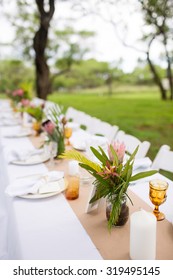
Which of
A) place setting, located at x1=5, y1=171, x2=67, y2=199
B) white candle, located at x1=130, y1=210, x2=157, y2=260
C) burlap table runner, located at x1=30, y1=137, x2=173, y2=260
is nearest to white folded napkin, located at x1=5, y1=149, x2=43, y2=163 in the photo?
place setting, located at x1=5, y1=171, x2=67, y2=199

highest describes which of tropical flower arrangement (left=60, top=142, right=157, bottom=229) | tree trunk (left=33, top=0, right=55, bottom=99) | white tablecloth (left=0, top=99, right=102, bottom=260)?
tree trunk (left=33, top=0, right=55, bottom=99)

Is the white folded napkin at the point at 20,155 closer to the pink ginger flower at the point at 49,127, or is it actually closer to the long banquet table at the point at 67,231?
the pink ginger flower at the point at 49,127

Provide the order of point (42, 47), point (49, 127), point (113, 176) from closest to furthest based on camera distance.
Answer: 1. point (113, 176)
2. point (49, 127)
3. point (42, 47)

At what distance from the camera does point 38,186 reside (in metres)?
1.39

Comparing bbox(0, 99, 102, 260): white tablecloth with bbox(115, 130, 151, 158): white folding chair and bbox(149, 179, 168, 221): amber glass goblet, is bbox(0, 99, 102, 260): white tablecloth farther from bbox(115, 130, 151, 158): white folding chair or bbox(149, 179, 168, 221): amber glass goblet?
bbox(115, 130, 151, 158): white folding chair

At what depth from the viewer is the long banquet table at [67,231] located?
97 cm

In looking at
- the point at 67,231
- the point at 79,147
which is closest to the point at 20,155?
the point at 79,147

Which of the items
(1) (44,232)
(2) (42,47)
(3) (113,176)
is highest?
(2) (42,47)

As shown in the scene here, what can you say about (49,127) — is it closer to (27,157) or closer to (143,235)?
(27,157)

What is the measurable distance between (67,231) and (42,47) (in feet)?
21.6

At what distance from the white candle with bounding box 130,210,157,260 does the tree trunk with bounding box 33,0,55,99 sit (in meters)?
6.19

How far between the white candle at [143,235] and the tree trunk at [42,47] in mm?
6195

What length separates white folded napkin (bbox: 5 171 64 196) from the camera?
136cm

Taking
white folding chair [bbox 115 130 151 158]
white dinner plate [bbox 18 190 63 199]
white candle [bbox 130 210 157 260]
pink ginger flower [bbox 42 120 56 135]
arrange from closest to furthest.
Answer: white candle [bbox 130 210 157 260], white dinner plate [bbox 18 190 63 199], pink ginger flower [bbox 42 120 56 135], white folding chair [bbox 115 130 151 158]
